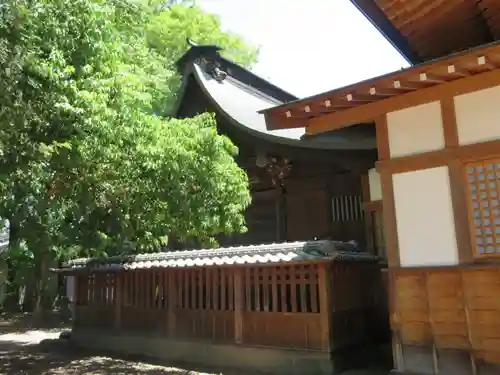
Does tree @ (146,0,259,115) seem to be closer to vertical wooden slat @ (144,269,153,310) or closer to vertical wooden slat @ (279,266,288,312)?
vertical wooden slat @ (144,269,153,310)

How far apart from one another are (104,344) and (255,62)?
18.8m

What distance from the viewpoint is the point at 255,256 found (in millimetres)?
9297

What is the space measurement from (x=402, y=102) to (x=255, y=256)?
4.08 meters

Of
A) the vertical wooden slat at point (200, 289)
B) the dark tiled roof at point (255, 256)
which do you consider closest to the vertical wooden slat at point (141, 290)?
the dark tiled roof at point (255, 256)

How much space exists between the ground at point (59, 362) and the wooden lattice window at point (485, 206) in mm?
3225

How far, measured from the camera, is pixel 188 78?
14.5 m

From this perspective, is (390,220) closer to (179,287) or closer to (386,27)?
(386,27)

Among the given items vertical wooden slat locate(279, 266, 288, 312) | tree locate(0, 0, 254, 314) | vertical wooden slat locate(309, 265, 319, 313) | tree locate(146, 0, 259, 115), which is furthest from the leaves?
tree locate(146, 0, 259, 115)

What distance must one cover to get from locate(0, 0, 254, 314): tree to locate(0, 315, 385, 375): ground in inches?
121

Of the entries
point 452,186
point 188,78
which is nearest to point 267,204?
point 188,78

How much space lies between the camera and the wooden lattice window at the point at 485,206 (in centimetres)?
630

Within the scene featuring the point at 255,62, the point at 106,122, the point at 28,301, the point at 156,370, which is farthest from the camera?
the point at 255,62

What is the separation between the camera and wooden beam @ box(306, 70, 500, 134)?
6410mm

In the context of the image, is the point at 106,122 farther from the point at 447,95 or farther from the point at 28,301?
the point at 28,301
